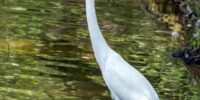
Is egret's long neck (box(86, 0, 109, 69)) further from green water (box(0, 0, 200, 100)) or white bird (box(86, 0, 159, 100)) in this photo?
green water (box(0, 0, 200, 100))

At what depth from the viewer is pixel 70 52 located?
9.32 metres

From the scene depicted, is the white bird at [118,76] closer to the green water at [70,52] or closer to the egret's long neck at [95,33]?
the egret's long neck at [95,33]

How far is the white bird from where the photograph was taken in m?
5.59

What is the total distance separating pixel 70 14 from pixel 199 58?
4.01m

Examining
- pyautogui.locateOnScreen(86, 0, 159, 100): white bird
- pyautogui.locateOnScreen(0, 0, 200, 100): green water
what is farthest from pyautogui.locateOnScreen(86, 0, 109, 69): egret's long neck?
pyautogui.locateOnScreen(0, 0, 200, 100): green water

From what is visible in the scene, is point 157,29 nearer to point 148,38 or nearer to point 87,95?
point 148,38

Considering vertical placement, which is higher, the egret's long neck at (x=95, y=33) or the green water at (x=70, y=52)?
the egret's long neck at (x=95, y=33)

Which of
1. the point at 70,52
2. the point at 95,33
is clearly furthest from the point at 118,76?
the point at 70,52

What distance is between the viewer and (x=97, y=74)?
325 inches

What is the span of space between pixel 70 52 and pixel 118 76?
3459mm

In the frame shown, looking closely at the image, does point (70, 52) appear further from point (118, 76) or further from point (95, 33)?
point (118, 76)

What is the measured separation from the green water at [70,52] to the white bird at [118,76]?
1021mm

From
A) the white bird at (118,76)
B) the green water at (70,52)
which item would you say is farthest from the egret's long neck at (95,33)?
the green water at (70,52)

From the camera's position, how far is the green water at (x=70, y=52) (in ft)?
24.6
